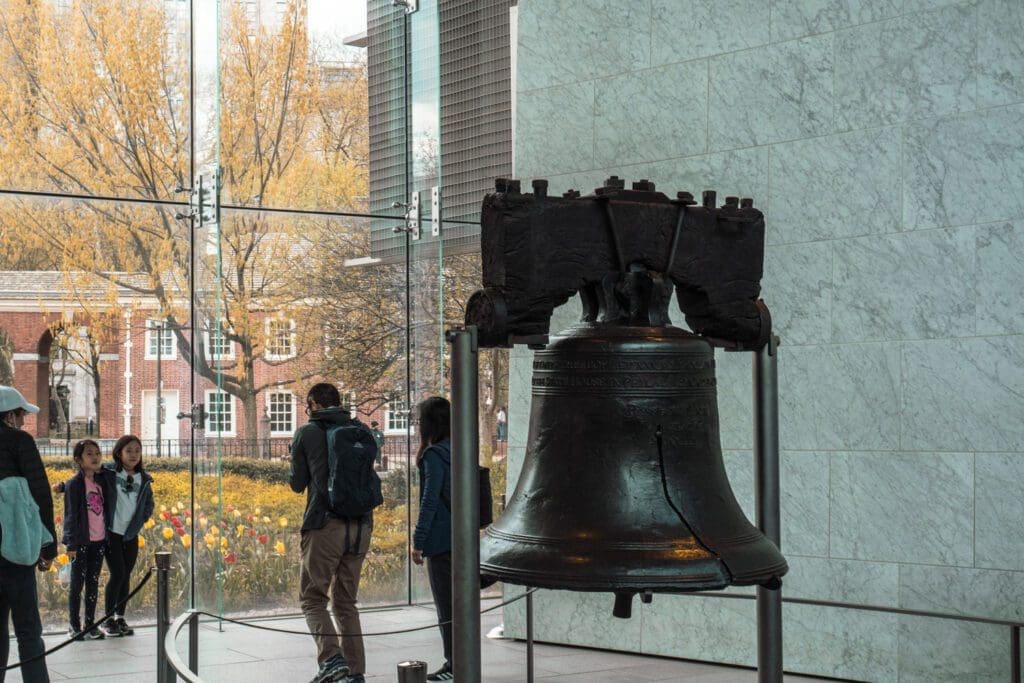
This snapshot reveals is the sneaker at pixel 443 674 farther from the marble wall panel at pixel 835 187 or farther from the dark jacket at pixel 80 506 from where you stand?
the marble wall panel at pixel 835 187

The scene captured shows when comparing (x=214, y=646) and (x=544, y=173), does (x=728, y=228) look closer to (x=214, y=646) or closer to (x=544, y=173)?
(x=544, y=173)

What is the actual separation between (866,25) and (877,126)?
523 millimetres

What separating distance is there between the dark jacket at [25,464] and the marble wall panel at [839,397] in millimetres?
3562

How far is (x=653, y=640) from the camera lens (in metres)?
7.76

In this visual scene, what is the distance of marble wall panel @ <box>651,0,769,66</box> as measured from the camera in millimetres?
7432

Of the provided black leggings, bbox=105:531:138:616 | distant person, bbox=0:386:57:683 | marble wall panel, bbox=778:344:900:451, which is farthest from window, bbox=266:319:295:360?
marble wall panel, bbox=778:344:900:451

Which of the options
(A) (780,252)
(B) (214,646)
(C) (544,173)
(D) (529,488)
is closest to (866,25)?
(A) (780,252)

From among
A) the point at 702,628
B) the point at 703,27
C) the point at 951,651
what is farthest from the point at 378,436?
the point at 951,651

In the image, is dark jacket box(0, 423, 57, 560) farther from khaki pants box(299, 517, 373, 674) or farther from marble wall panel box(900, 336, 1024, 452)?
marble wall panel box(900, 336, 1024, 452)

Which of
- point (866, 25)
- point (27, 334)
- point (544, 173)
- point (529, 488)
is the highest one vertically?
point (866, 25)

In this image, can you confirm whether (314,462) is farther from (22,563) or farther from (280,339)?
(280,339)

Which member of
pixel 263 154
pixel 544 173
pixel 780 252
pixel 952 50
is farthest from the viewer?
pixel 263 154

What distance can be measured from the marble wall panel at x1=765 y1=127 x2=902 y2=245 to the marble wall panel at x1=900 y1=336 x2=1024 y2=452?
701 mm

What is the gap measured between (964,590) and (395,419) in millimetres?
4735
